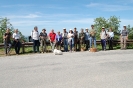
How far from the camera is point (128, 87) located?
5.92 m

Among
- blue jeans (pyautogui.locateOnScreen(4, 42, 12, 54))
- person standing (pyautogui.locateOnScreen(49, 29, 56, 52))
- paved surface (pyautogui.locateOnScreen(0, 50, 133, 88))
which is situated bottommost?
paved surface (pyautogui.locateOnScreen(0, 50, 133, 88))

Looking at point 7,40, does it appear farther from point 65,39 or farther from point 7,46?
point 65,39

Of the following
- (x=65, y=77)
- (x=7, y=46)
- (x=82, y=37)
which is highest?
(x=82, y=37)

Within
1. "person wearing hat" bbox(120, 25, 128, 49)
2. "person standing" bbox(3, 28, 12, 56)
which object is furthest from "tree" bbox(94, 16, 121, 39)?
"person standing" bbox(3, 28, 12, 56)

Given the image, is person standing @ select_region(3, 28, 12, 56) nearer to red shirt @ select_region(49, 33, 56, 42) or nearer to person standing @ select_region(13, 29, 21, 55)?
person standing @ select_region(13, 29, 21, 55)

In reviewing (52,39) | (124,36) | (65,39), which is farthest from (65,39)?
(124,36)

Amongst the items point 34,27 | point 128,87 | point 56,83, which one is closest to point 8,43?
point 34,27

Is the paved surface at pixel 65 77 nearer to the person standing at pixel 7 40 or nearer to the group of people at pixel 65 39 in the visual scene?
the person standing at pixel 7 40

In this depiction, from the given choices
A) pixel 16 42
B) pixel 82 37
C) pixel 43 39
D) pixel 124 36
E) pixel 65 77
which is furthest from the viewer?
pixel 124 36

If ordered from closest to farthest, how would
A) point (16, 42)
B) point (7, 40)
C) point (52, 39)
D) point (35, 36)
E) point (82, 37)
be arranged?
1. point (7, 40)
2. point (16, 42)
3. point (35, 36)
4. point (52, 39)
5. point (82, 37)

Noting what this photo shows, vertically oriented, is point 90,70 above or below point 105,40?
below

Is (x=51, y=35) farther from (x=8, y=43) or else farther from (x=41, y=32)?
(x=8, y=43)

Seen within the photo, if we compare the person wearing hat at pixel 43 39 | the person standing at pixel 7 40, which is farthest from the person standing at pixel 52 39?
the person standing at pixel 7 40

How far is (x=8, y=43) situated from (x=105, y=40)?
6.92 metres
